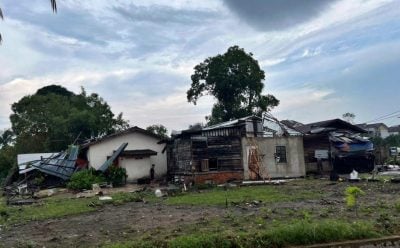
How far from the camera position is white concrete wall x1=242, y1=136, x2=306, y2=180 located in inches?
1103

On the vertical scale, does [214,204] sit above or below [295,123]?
below

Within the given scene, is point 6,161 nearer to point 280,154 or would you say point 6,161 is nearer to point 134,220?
point 280,154

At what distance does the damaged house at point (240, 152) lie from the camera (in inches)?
1066

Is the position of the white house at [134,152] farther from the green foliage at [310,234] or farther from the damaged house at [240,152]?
the green foliage at [310,234]

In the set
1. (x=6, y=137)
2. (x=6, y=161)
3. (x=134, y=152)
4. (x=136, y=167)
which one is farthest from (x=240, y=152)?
(x=6, y=137)

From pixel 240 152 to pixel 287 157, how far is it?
146 inches

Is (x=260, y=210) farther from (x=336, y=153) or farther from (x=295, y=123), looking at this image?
(x=295, y=123)

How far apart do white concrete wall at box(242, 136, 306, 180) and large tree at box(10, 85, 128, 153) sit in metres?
21.3

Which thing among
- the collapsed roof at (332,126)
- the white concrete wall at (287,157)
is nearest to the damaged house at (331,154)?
the collapsed roof at (332,126)

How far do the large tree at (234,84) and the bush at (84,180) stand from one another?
21.0 m

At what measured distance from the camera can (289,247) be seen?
764 cm

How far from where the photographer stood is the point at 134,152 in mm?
31531

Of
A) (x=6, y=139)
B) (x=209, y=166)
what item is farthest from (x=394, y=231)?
(x=6, y=139)

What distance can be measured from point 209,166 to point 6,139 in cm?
4034
